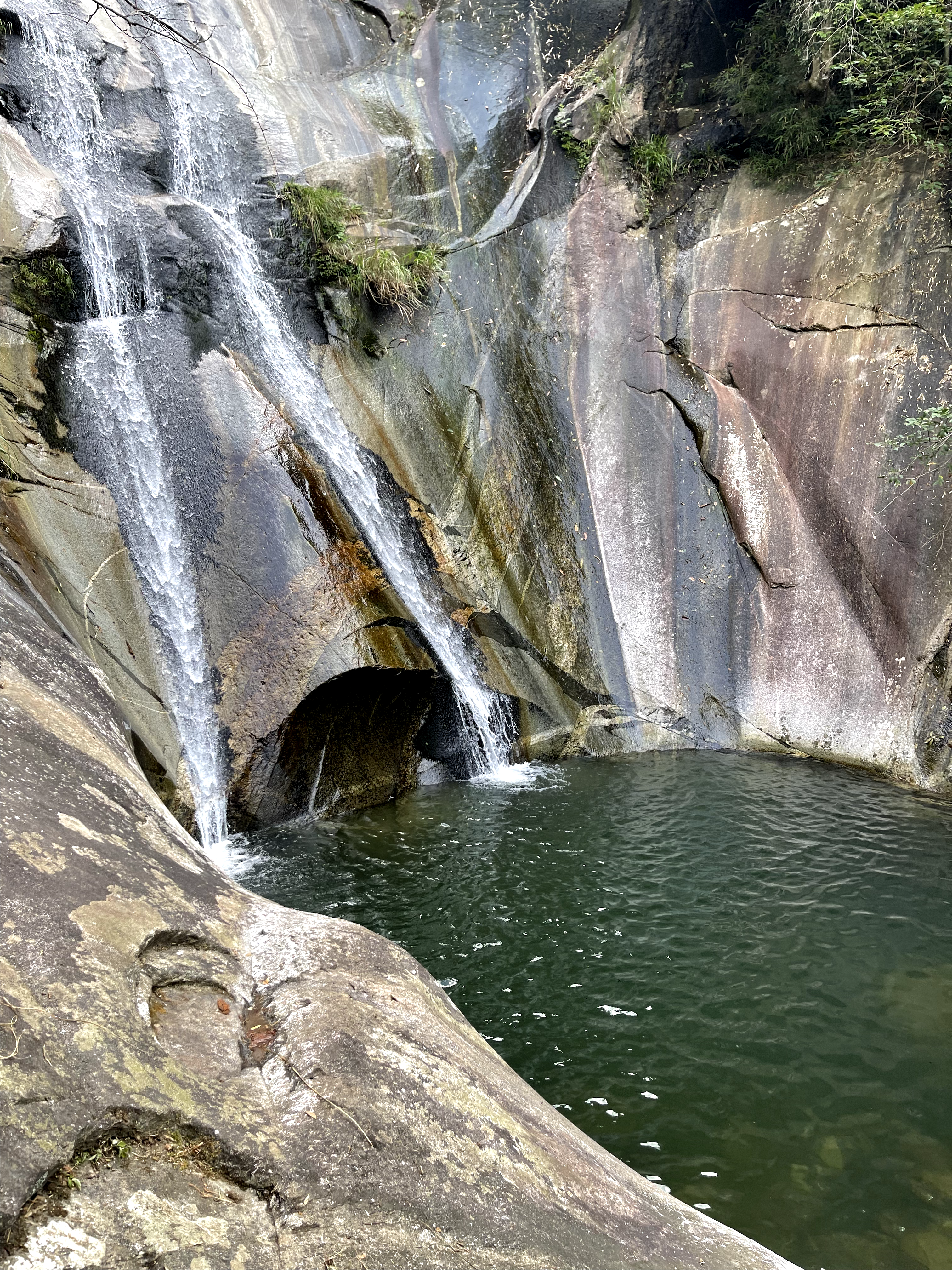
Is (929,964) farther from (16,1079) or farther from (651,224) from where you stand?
(651,224)

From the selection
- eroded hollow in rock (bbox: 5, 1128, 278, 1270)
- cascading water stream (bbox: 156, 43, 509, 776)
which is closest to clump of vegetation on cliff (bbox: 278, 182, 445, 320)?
cascading water stream (bbox: 156, 43, 509, 776)

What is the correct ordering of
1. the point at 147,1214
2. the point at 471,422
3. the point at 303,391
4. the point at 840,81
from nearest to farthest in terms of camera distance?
1. the point at 147,1214
2. the point at 303,391
3. the point at 840,81
4. the point at 471,422

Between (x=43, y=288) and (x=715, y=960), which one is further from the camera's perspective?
(x=43, y=288)

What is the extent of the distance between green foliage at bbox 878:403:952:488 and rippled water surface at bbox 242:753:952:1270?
3.52 m

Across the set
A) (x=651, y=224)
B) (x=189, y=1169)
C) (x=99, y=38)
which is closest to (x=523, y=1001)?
(x=189, y=1169)

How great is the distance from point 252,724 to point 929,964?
231 inches

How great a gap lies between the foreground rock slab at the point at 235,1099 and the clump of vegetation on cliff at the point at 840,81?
432 inches

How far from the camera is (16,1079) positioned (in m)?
2.26

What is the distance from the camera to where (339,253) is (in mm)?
10336

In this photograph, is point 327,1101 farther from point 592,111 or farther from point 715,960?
point 592,111

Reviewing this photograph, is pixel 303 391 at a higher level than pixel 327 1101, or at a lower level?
higher

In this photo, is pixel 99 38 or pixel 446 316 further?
pixel 446 316

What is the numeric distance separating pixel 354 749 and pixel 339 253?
6018 millimetres

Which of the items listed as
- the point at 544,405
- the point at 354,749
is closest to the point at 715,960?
the point at 354,749
